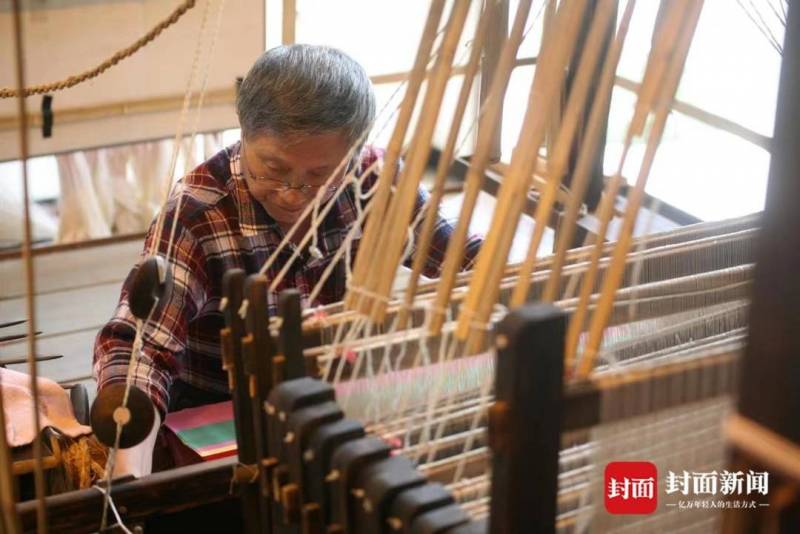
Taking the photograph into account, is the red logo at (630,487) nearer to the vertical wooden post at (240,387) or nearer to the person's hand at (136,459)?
the vertical wooden post at (240,387)

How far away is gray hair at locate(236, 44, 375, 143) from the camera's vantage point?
1.72 m

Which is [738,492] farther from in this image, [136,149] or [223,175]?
[136,149]

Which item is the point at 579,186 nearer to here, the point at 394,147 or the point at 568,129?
the point at 568,129

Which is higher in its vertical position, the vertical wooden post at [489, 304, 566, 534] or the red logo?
the vertical wooden post at [489, 304, 566, 534]

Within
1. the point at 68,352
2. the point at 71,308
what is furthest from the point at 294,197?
the point at 71,308

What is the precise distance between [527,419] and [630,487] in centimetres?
28

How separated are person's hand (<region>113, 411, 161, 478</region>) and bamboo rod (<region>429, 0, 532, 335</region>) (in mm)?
539

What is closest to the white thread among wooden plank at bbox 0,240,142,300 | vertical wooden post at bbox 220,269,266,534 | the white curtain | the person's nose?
vertical wooden post at bbox 220,269,266,534

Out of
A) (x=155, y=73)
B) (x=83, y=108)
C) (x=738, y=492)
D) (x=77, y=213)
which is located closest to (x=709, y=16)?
(x=155, y=73)

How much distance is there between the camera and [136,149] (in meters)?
3.94

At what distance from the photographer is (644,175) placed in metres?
1.03

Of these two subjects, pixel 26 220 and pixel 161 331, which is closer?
pixel 26 220

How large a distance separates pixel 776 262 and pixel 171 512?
99 centimetres

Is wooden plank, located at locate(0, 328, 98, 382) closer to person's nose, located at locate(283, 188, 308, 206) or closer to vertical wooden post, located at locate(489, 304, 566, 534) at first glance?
person's nose, located at locate(283, 188, 308, 206)
